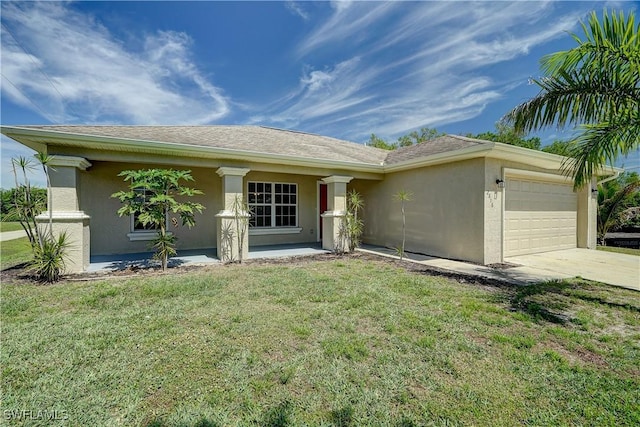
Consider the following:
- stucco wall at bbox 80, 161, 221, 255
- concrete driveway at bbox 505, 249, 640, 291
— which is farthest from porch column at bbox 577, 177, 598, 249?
stucco wall at bbox 80, 161, 221, 255

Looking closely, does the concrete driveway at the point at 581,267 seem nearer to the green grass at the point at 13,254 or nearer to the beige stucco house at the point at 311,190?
the beige stucco house at the point at 311,190

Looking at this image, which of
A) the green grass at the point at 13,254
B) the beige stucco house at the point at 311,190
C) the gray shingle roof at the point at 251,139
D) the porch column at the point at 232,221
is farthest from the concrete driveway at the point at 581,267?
the green grass at the point at 13,254

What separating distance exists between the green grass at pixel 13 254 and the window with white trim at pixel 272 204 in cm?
724

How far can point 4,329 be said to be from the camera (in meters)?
3.93

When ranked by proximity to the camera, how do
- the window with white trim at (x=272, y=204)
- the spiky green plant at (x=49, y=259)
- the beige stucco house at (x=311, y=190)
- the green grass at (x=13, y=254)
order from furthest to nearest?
the window with white trim at (x=272, y=204) < the green grass at (x=13, y=254) < the beige stucco house at (x=311, y=190) < the spiky green plant at (x=49, y=259)

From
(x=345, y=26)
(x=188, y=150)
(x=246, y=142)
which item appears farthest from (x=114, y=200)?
(x=345, y=26)

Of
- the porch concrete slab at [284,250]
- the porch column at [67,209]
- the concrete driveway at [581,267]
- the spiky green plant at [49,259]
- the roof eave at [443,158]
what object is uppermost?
the roof eave at [443,158]

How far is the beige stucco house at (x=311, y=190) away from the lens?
7391mm

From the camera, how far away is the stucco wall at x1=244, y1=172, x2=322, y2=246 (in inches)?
476

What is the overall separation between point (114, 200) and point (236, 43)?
8244 mm

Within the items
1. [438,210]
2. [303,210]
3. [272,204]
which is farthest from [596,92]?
[272,204]

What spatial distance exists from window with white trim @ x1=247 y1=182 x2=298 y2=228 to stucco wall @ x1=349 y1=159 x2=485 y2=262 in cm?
379

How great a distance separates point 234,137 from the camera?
1116 cm

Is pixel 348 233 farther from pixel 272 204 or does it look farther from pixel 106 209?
pixel 106 209
